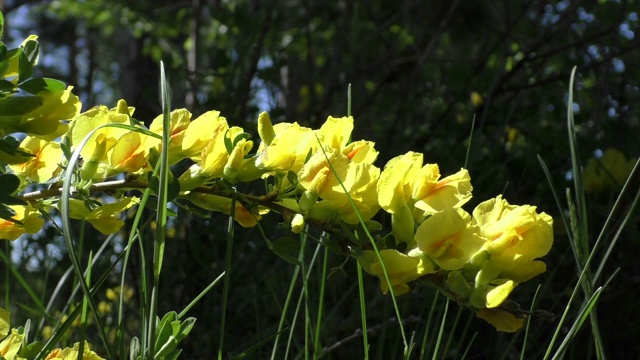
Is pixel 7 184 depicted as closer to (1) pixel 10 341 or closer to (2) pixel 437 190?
(1) pixel 10 341

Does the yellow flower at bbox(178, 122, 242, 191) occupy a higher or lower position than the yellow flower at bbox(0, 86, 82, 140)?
lower

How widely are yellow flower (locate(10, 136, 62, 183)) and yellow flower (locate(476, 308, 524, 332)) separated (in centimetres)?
35

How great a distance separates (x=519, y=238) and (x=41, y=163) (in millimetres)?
380

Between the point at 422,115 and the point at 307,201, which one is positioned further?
the point at 422,115

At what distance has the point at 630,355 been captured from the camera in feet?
4.27

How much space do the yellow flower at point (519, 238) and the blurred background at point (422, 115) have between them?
1.19ft

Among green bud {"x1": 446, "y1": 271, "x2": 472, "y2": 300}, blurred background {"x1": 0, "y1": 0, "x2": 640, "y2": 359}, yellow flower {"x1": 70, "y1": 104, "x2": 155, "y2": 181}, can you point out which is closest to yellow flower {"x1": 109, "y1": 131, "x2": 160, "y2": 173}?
yellow flower {"x1": 70, "y1": 104, "x2": 155, "y2": 181}

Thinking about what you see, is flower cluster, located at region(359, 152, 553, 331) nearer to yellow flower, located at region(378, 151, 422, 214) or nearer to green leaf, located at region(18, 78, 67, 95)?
yellow flower, located at region(378, 151, 422, 214)

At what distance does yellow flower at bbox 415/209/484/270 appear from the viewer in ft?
1.83

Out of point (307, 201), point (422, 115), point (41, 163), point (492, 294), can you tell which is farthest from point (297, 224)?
point (422, 115)

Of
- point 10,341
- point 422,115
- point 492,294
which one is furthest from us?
point 422,115

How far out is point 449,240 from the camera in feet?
1.83

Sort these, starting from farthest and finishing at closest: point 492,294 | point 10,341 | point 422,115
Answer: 1. point 422,115
2. point 10,341
3. point 492,294

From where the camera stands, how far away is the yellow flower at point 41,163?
667 millimetres
